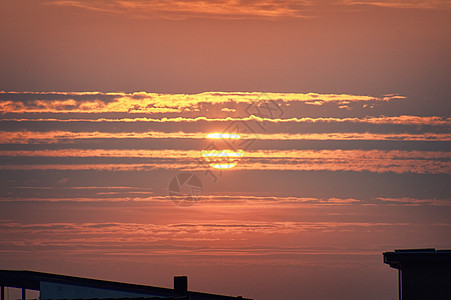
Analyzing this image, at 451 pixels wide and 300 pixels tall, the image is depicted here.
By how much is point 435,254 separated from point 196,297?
13451 millimetres

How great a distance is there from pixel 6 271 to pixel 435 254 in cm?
2459

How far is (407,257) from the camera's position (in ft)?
137

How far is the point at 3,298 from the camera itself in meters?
44.4

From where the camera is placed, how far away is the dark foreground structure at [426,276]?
41812mm

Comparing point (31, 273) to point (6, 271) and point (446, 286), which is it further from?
point (446, 286)

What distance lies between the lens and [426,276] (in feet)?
138

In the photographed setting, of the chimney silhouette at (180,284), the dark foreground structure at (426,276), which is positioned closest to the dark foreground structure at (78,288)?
the chimney silhouette at (180,284)

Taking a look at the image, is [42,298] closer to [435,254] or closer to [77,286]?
[77,286]

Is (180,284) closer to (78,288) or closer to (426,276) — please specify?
(78,288)

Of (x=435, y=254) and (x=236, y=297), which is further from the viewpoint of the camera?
(x=236, y=297)

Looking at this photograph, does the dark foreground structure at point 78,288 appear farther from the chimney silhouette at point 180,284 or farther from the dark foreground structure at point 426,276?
the dark foreground structure at point 426,276

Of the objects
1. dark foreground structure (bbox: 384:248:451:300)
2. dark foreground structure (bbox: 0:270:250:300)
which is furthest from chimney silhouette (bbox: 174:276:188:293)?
dark foreground structure (bbox: 384:248:451:300)

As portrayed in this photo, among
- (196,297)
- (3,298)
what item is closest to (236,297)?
(196,297)

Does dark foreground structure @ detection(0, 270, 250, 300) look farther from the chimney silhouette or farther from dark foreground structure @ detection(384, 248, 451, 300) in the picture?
dark foreground structure @ detection(384, 248, 451, 300)
